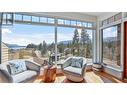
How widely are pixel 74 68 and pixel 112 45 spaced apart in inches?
22.8

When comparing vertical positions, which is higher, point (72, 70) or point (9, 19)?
point (9, 19)

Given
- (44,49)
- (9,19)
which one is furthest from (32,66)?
(9,19)

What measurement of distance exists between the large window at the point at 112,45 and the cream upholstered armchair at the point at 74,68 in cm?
31

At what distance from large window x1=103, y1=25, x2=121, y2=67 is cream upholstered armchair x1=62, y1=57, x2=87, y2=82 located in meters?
0.31

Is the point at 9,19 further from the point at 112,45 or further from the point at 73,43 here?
the point at 112,45

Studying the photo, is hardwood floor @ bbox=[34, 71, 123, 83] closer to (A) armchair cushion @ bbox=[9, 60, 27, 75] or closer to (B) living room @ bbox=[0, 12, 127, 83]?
(B) living room @ bbox=[0, 12, 127, 83]

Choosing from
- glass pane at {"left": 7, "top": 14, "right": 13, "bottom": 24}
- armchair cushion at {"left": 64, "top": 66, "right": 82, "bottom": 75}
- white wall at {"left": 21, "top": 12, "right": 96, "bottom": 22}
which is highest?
white wall at {"left": 21, "top": 12, "right": 96, "bottom": 22}

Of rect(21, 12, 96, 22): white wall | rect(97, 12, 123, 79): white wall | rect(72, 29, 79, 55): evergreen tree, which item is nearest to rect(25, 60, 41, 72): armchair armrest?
rect(72, 29, 79, 55): evergreen tree

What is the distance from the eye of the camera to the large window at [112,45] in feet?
6.99

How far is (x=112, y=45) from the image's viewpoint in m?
2.17

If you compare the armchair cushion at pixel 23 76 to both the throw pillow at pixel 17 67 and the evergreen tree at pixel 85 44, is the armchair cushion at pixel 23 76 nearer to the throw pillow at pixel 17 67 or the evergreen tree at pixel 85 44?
the throw pillow at pixel 17 67

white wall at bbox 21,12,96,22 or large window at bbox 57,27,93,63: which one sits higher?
white wall at bbox 21,12,96,22

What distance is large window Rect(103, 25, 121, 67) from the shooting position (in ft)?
6.99

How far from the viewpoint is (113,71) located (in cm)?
217
